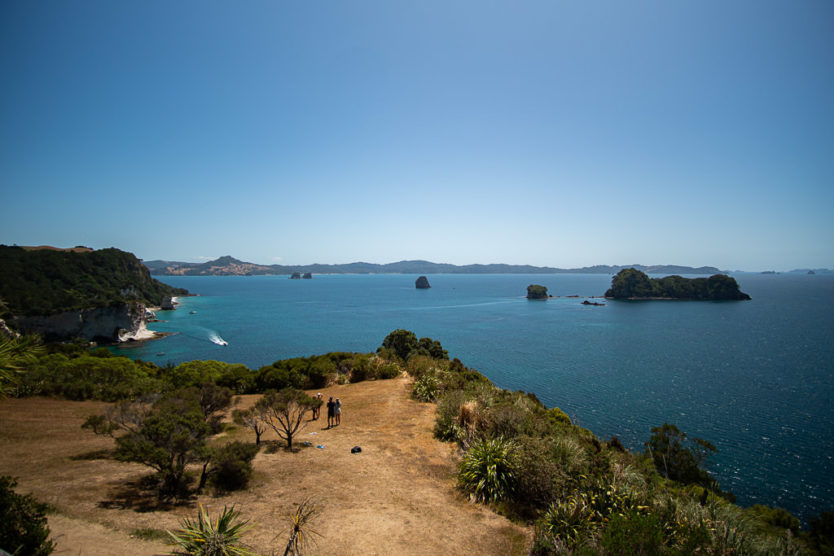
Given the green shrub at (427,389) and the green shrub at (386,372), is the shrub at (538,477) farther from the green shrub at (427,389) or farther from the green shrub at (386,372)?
the green shrub at (386,372)

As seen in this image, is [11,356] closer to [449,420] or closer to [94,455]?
[94,455]

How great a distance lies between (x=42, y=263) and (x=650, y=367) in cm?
12134

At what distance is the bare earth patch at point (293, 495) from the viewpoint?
287 inches

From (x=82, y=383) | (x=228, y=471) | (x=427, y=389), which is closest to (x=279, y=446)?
(x=228, y=471)

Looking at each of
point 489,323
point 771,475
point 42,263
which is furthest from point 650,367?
point 42,263

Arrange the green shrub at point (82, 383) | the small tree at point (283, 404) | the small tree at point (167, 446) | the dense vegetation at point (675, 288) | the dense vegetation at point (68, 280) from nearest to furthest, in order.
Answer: the small tree at point (167, 446), the small tree at point (283, 404), the green shrub at point (82, 383), the dense vegetation at point (68, 280), the dense vegetation at point (675, 288)

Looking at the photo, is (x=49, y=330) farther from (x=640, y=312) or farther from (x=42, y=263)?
(x=640, y=312)

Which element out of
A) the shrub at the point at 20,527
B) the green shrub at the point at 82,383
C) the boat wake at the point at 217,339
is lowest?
the boat wake at the point at 217,339

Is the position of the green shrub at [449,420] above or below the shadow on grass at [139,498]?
below

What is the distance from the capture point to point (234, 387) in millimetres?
23562

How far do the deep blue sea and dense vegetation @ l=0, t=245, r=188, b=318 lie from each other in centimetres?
1465

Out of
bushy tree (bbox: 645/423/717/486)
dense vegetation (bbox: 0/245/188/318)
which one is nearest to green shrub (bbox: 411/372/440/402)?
bushy tree (bbox: 645/423/717/486)

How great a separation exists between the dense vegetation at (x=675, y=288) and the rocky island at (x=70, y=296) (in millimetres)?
148734

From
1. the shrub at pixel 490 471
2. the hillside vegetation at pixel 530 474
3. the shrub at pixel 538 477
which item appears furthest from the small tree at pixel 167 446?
the shrub at pixel 538 477
